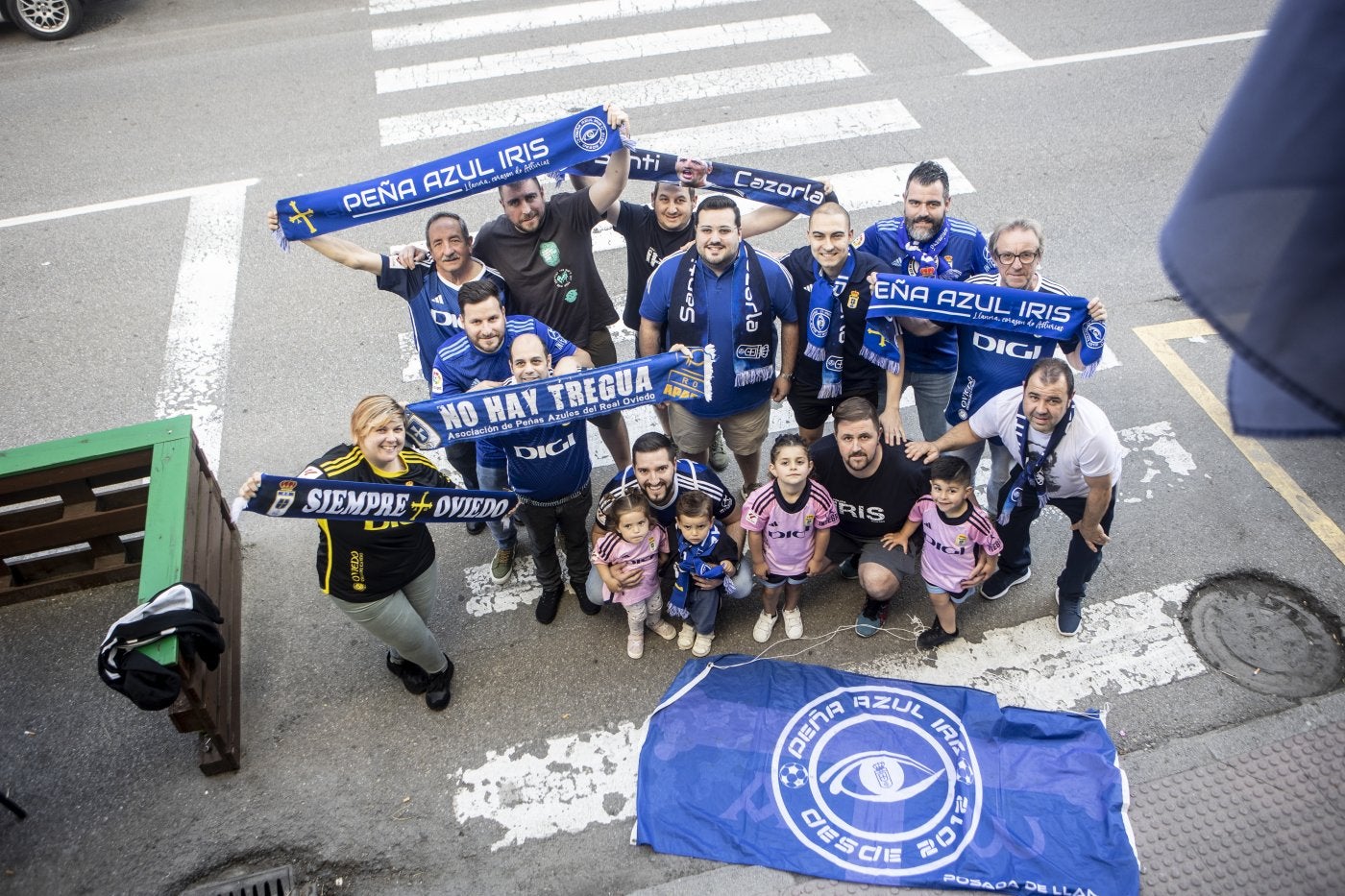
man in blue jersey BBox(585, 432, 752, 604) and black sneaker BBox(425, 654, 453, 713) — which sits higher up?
man in blue jersey BBox(585, 432, 752, 604)

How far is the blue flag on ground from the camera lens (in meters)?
4.60

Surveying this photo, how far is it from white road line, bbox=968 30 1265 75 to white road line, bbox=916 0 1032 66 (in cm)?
7

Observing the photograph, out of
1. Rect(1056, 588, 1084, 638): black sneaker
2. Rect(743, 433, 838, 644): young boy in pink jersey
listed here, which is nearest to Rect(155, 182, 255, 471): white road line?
Rect(743, 433, 838, 644): young boy in pink jersey

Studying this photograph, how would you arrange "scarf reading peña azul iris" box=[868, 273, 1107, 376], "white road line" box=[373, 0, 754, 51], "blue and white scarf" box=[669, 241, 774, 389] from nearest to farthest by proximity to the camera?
"scarf reading peña azul iris" box=[868, 273, 1107, 376], "blue and white scarf" box=[669, 241, 774, 389], "white road line" box=[373, 0, 754, 51]

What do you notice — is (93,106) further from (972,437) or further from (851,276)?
(972,437)

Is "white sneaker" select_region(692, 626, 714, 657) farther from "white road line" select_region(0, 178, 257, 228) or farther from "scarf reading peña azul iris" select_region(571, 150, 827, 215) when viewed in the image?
"white road line" select_region(0, 178, 257, 228)

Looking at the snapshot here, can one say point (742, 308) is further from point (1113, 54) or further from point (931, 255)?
point (1113, 54)

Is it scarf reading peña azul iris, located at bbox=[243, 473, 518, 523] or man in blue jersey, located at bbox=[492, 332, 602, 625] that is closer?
scarf reading peña azul iris, located at bbox=[243, 473, 518, 523]

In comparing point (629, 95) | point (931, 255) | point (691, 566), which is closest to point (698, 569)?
point (691, 566)

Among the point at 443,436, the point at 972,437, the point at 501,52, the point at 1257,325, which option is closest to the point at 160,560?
the point at 443,436

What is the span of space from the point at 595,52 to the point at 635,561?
7919 millimetres

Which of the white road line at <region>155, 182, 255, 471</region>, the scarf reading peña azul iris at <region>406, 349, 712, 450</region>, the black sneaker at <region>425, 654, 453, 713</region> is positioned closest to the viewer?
the scarf reading peña azul iris at <region>406, 349, 712, 450</region>

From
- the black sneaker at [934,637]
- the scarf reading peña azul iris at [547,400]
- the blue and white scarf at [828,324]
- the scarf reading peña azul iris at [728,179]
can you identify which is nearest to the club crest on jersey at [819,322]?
the blue and white scarf at [828,324]

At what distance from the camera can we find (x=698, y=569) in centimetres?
547
